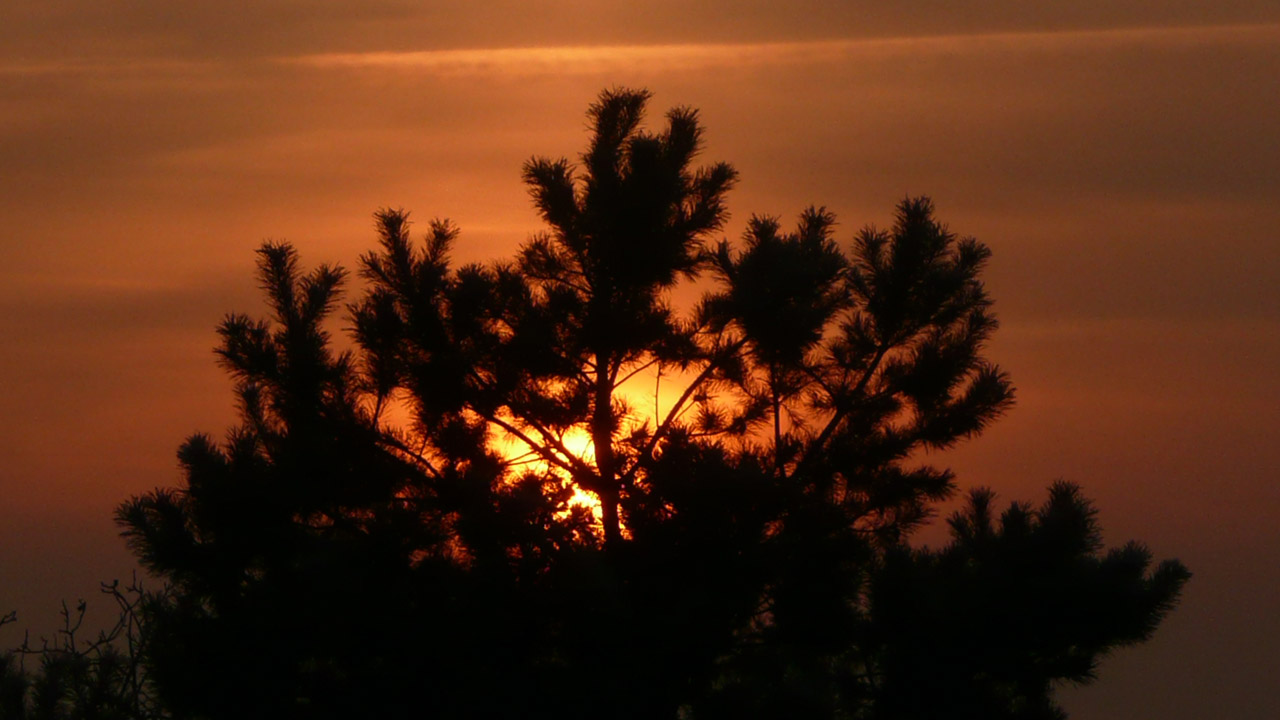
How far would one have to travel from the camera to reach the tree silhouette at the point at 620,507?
6.30m

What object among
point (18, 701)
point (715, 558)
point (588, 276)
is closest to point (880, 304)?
point (588, 276)

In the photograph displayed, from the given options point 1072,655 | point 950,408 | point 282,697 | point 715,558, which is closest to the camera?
point 715,558

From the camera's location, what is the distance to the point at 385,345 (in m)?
7.32

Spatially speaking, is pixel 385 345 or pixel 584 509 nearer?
pixel 584 509

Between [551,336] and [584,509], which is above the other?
[551,336]

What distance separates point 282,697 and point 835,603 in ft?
9.80

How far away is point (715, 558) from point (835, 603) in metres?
0.69

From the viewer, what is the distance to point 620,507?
6.78m

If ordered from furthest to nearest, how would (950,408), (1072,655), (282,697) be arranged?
1. (950,408)
2. (1072,655)
3. (282,697)

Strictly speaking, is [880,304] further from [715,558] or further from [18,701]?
[18,701]

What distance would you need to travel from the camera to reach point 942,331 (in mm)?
7852

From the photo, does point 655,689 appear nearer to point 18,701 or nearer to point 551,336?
point 551,336

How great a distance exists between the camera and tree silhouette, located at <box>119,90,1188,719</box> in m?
6.30

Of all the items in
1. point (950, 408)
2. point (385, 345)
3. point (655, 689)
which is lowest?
point (655, 689)
